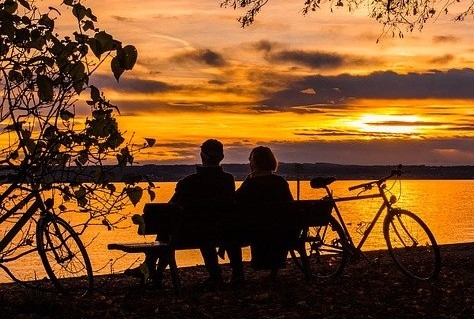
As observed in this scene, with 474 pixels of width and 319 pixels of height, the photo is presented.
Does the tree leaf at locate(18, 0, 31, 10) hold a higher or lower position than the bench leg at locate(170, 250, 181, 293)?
higher

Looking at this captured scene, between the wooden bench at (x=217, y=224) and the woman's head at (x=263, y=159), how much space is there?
49 cm

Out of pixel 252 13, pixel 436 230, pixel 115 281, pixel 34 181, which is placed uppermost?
pixel 252 13

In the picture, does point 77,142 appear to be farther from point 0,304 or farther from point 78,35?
point 0,304

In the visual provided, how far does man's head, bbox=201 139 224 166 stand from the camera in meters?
10.1

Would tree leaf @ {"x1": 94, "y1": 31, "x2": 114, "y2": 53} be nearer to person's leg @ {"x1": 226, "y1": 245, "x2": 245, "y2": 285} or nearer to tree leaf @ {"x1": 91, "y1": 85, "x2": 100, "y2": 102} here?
tree leaf @ {"x1": 91, "y1": 85, "x2": 100, "y2": 102}

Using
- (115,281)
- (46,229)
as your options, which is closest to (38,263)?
(115,281)

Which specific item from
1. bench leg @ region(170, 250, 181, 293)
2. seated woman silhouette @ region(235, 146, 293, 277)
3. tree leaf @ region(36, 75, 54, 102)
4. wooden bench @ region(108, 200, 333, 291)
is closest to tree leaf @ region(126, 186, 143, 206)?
tree leaf @ region(36, 75, 54, 102)

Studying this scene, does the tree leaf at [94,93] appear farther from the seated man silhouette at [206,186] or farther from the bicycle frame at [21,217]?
the seated man silhouette at [206,186]

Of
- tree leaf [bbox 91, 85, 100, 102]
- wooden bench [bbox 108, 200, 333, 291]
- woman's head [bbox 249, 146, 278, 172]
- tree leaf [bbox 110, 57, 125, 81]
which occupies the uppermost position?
tree leaf [bbox 110, 57, 125, 81]

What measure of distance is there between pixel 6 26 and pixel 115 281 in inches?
270

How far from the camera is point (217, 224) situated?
9.88 meters

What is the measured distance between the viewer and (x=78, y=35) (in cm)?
614

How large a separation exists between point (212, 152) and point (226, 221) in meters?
0.86

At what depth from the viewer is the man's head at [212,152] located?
1009 centimetres
